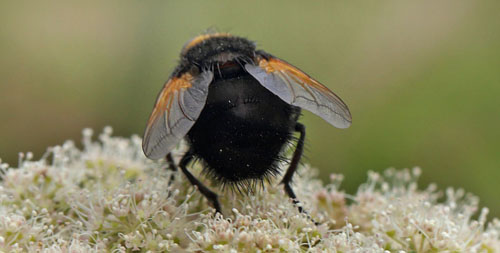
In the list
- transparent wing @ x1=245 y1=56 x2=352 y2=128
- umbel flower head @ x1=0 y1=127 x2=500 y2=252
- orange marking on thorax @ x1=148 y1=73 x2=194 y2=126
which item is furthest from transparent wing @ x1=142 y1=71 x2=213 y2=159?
umbel flower head @ x1=0 y1=127 x2=500 y2=252

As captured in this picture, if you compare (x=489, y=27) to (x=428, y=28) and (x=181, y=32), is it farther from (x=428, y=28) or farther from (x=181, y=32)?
(x=181, y=32)

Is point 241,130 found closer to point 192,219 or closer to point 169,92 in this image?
point 169,92

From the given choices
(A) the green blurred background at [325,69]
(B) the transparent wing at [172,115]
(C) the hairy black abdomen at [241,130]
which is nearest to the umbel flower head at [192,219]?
(C) the hairy black abdomen at [241,130]

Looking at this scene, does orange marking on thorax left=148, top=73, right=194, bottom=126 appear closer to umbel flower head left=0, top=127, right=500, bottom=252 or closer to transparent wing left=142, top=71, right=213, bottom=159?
transparent wing left=142, top=71, right=213, bottom=159

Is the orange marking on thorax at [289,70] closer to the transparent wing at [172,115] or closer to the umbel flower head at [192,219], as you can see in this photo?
the transparent wing at [172,115]

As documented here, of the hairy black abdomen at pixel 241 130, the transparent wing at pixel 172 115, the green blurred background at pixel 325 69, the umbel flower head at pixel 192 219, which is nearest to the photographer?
the transparent wing at pixel 172 115

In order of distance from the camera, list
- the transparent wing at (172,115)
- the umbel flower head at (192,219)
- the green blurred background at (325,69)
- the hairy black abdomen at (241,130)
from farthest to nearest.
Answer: the green blurred background at (325,69), the umbel flower head at (192,219), the hairy black abdomen at (241,130), the transparent wing at (172,115)
